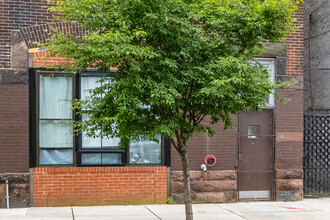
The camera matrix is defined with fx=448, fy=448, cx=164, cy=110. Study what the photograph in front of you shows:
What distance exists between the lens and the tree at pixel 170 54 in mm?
6418

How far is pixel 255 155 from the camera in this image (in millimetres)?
11227

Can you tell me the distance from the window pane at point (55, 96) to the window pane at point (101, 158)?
1012mm

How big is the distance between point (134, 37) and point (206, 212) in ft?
15.4

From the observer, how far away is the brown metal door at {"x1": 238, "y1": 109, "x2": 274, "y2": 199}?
36.7 feet

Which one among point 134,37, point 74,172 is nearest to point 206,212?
point 74,172

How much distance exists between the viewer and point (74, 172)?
33.1ft

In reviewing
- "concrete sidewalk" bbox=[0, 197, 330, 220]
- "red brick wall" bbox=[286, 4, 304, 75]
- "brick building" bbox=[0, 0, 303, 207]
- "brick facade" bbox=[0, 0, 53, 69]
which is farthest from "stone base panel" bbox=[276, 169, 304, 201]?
"brick facade" bbox=[0, 0, 53, 69]

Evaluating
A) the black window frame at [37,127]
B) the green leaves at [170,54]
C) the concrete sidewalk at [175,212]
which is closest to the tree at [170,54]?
the green leaves at [170,54]

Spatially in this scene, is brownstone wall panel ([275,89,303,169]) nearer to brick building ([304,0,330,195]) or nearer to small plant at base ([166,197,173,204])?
brick building ([304,0,330,195])

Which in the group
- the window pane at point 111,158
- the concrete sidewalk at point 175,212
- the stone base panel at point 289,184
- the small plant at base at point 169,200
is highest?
Answer: the window pane at point 111,158

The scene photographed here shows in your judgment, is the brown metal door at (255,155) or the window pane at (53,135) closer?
the window pane at (53,135)

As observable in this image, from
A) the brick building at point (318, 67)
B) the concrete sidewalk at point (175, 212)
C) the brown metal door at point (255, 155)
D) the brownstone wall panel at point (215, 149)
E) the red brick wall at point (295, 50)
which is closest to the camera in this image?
the concrete sidewalk at point (175, 212)

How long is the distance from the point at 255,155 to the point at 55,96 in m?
5.08

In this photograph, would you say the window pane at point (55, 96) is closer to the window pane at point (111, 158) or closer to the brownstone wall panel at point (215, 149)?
the window pane at point (111, 158)
